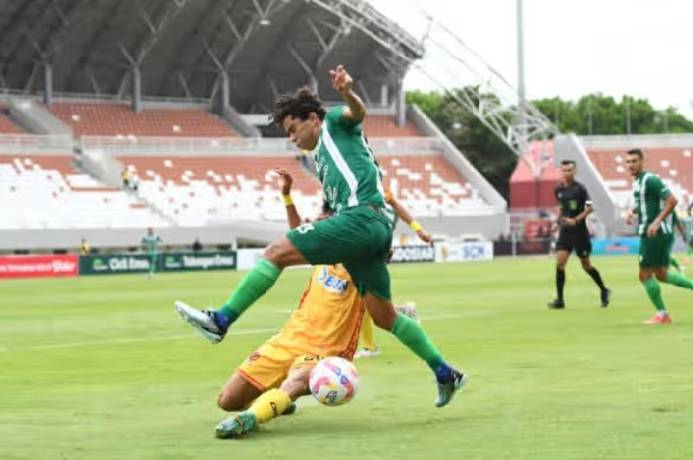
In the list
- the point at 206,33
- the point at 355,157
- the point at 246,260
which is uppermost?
the point at 206,33

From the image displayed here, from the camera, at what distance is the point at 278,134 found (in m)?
91.9

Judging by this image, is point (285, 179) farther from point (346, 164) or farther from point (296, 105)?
point (346, 164)

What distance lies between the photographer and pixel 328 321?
34.9 ft

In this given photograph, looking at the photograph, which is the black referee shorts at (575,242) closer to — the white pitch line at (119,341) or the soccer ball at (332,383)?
the white pitch line at (119,341)

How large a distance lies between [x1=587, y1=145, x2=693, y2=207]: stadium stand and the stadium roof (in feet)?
44.7

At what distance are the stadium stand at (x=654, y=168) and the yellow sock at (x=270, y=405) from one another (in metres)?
79.0

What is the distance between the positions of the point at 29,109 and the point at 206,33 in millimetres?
12333

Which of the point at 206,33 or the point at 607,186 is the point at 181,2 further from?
the point at 607,186

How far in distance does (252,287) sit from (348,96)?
1.41 meters

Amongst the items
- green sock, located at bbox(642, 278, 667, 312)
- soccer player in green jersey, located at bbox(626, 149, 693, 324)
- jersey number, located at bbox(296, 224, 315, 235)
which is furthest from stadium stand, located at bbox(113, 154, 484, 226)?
jersey number, located at bbox(296, 224, 315, 235)

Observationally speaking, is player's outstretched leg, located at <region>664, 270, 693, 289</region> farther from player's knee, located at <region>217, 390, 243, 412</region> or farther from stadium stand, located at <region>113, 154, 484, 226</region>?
stadium stand, located at <region>113, 154, 484, 226</region>

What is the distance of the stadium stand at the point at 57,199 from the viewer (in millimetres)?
68812

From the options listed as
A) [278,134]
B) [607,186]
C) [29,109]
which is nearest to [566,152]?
[607,186]

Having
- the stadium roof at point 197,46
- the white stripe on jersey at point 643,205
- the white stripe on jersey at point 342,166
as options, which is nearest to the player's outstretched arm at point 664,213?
the white stripe on jersey at point 643,205
